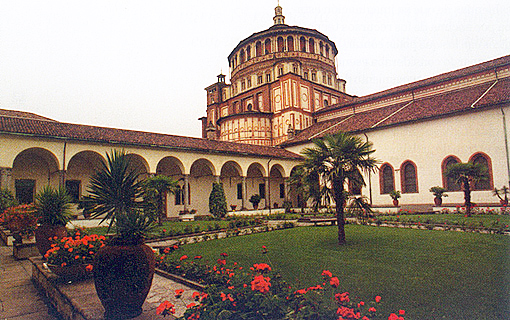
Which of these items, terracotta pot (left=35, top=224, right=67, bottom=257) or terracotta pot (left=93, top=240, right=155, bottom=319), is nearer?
terracotta pot (left=93, top=240, right=155, bottom=319)

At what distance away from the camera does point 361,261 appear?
6.86 metres

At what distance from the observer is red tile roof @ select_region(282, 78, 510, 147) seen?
64.5 ft

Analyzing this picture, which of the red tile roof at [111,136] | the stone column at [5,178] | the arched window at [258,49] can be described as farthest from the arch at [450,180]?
the arched window at [258,49]

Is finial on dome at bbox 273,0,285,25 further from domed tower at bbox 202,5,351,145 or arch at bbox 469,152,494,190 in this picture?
arch at bbox 469,152,494,190

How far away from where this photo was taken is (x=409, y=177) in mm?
A: 22906

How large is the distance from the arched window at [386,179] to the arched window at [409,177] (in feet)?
2.64

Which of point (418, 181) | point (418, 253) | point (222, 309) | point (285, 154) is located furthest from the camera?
point (285, 154)

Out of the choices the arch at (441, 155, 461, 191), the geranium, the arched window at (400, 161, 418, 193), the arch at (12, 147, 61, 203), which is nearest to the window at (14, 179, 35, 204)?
the arch at (12, 147, 61, 203)

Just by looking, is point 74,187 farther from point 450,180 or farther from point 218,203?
point 450,180

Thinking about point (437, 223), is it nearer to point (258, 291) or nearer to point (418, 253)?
point (418, 253)

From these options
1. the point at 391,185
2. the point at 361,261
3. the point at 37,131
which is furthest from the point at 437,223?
the point at 37,131

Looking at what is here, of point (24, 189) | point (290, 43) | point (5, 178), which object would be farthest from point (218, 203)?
point (290, 43)

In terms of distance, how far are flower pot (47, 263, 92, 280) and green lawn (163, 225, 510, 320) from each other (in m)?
3.05

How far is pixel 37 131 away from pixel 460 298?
18555mm
